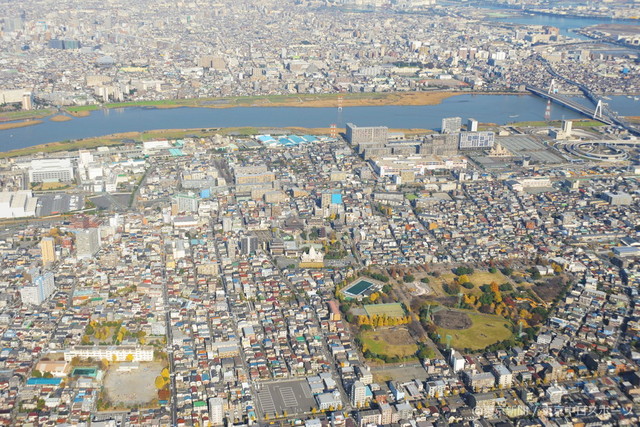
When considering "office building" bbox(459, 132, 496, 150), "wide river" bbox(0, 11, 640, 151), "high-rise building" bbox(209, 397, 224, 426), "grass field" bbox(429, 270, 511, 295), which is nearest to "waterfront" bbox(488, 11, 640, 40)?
"wide river" bbox(0, 11, 640, 151)

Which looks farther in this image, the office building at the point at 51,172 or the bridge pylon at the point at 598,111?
the bridge pylon at the point at 598,111

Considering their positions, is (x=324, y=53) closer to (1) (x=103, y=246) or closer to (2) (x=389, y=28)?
(2) (x=389, y=28)

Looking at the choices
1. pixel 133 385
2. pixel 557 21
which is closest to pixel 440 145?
pixel 133 385

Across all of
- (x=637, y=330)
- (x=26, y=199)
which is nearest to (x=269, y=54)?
(x=26, y=199)

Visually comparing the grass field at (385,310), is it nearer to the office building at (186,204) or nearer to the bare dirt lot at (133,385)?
the bare dirt lot at (133,385)

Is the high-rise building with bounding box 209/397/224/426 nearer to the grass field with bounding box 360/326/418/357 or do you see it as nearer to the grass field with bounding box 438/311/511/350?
the grass field with bounding box 360/326/418/357

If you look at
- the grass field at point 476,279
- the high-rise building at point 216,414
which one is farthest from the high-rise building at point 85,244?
the grass field at point 476,279

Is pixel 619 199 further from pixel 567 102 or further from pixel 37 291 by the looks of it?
pixel 37 291
